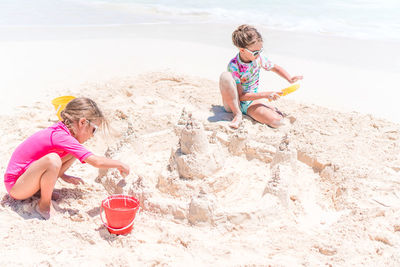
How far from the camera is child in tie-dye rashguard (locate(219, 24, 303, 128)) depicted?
3.99 metres

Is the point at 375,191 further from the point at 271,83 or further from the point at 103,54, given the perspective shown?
the point at 103,54

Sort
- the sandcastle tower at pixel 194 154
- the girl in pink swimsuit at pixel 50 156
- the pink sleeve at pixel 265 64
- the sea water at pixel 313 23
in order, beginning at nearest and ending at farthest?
the girl in pink swimsuit at pixel 50 156 < the sandcastle tower at pixel 194 154 < the pink sleeve at pixel 265 64 < the sea water at pixel 313 23

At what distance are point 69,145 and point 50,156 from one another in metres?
0.14

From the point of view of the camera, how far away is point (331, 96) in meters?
5.50

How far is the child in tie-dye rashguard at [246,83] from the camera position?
3.99m

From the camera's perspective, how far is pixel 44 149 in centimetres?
257

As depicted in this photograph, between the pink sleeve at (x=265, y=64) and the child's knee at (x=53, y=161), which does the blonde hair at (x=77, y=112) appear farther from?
the pink sleeve at (x=265, y=64)

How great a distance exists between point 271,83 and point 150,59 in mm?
2229

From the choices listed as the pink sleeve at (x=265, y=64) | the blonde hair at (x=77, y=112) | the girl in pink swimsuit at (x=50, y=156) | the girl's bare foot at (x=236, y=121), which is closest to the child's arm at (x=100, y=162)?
the girl in pink swimsuit at (x=50, y=156)

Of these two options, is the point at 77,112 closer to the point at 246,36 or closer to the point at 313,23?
the point at 246,36

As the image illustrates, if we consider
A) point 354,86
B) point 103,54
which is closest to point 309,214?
point 354,86

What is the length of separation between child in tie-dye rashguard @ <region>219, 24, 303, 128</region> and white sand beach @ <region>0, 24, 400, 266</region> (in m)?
0.14

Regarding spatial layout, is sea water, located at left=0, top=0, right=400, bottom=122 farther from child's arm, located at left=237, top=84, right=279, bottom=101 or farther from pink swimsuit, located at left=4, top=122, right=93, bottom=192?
pink swimsuit, located at left=4, top=122, right=93, bottom=192

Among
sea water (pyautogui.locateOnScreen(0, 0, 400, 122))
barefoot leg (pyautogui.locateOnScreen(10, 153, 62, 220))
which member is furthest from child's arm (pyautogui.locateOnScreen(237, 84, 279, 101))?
barefoot leg (pyautogui.locateOnScreen(10, 153, 62, 220))
